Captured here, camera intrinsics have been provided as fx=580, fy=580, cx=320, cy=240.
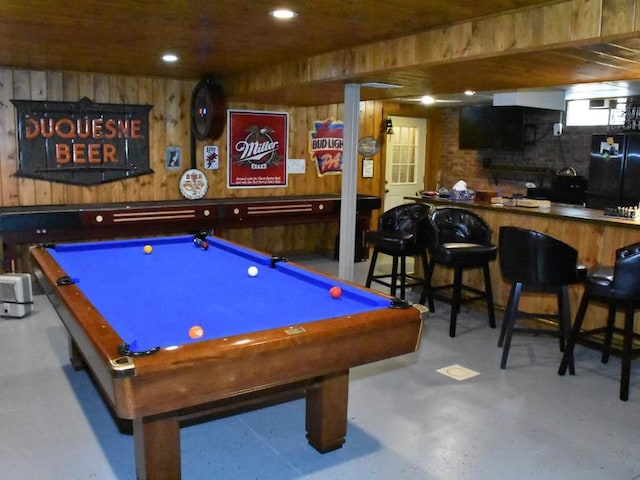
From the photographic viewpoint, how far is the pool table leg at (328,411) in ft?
9.00

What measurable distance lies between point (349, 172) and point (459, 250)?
1132 millimetres

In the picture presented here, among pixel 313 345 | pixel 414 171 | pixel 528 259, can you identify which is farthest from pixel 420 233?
pixel 414 171

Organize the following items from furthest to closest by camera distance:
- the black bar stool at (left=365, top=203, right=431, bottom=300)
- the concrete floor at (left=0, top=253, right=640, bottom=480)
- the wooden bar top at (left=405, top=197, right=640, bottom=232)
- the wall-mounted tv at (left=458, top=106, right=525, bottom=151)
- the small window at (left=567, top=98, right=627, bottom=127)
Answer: the wall-mounted tv at (left=458, top=106, right=525, bottom=151)
the small window at (left=567, top=98, right=627, bottom=127)
the black bar stool at (left=365, top=203, right=431, bottom=300)
the wooden bar top at (left=405, top=197, right=640, bottom=232)
the concrete floor at (left=0, top=253, right=640, bottom=480)

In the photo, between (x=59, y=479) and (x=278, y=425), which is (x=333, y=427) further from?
(x=59, y=479)

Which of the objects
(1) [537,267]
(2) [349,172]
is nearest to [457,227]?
(2) [349,172]

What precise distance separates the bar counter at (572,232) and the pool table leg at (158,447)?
3400 millimetres

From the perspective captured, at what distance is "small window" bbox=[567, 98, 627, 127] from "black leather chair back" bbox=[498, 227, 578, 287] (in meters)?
4.56

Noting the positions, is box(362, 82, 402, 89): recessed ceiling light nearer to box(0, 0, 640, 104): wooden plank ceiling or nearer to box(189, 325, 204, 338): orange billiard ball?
A: box(0, 0, 640, 104): wooden plank ceiling

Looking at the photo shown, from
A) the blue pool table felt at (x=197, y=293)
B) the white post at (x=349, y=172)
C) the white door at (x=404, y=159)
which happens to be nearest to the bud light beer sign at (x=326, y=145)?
the white door at (x=404, y=159)

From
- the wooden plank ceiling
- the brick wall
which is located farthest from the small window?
the wooden plank ceiling

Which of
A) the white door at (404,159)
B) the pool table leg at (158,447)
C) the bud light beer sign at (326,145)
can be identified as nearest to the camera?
the pool table leg at (158,447)

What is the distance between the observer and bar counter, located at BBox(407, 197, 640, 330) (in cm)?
427

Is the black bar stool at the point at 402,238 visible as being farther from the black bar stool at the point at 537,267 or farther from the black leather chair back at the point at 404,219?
the black bar stool at the point at 537,267

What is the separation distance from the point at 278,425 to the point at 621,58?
9.60 feet
